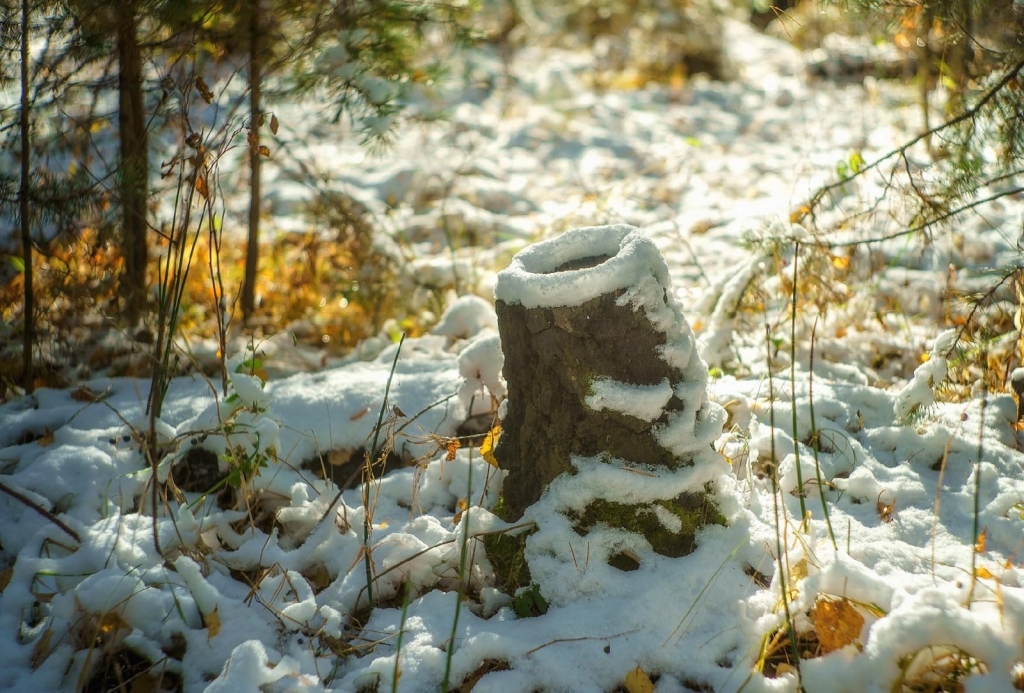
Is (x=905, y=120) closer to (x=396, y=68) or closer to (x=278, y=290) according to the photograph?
(x=396, y=68)

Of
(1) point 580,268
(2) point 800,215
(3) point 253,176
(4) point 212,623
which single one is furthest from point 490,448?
(3) point 253,176

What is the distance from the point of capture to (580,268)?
1912mm

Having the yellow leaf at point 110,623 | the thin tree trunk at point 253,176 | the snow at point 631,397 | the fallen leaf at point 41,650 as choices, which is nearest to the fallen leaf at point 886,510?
the snow at point 631,397

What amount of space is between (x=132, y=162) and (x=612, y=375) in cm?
206

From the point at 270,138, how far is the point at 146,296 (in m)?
1.71

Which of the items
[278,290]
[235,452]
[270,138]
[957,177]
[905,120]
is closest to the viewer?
[235,452]

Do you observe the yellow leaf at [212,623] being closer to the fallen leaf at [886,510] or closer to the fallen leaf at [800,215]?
the fallen leaf at [886,510]

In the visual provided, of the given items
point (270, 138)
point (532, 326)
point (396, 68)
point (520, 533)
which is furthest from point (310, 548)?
point (270, 138)

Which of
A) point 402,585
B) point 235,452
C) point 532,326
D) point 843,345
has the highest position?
point 532,326

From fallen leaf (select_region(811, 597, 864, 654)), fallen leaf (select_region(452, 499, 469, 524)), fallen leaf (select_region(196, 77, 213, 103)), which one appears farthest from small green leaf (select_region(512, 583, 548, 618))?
fallen leaf (select_region(196, 77, 213, 103))

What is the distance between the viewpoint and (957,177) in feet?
7.65

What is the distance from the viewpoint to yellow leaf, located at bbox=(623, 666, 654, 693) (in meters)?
1.58

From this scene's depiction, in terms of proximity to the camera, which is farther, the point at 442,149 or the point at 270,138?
the point at 442,149

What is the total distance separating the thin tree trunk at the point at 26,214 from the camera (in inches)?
90.3
